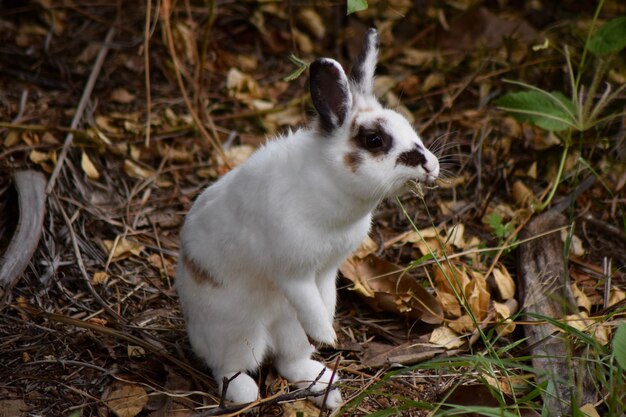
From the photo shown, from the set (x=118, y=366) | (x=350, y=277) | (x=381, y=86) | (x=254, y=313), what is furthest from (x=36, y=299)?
(x=381, y=86)

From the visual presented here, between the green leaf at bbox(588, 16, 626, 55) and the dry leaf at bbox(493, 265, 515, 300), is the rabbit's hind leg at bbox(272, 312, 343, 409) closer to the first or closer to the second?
the dry leaf at bbox(493, 265, 515, 300)

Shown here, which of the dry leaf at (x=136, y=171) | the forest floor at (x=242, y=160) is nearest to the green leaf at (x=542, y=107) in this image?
the forest floor at (x=242, y=160)

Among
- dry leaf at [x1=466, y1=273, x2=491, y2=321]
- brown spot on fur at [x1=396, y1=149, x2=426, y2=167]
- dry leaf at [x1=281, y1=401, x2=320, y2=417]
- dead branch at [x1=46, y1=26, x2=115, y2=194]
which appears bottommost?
dry leaf at [x1=281, y1=401, x2=320, y2=417]

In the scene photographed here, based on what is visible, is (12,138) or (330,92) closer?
(330,92)

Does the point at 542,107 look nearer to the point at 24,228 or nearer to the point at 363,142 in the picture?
the point at 363,142

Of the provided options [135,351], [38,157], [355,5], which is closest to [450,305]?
[135,351]

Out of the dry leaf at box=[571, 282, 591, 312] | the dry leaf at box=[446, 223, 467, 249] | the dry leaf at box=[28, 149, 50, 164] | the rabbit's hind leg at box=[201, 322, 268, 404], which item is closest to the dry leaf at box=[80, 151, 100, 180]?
the dry leaf at box=[28, 149, 50, 164]
